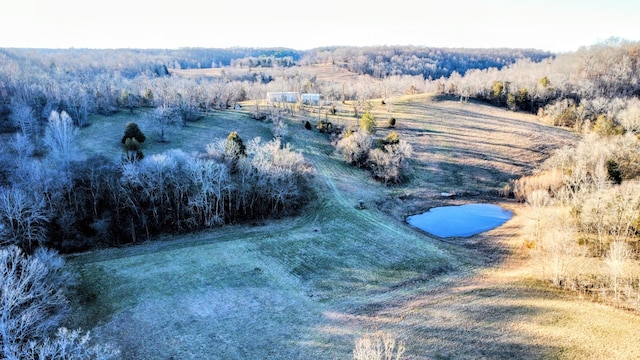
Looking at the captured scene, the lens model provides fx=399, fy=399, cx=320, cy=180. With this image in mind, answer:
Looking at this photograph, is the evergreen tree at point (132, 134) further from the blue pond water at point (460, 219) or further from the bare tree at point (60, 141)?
the blue pond water at point (460, 219)

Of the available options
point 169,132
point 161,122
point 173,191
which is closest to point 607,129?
point 173,191

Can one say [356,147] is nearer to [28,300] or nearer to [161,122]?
[161,122]

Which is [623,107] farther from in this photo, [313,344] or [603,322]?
[313,344]

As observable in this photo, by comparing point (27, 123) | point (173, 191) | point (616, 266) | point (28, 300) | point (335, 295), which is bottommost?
point (335, 295)

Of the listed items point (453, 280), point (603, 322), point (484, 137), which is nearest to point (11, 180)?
point (453, 280)

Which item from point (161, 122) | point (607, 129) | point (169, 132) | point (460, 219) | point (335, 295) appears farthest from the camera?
point (607, 129)

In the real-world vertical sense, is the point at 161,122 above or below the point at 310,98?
below

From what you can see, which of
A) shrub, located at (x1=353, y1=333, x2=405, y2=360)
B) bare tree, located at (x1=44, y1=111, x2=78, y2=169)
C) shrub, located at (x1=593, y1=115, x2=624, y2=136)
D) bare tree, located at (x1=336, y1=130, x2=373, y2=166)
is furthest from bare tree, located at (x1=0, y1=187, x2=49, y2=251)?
shrub, located at (x1=593, y1=115, x2=624, y2=136)
